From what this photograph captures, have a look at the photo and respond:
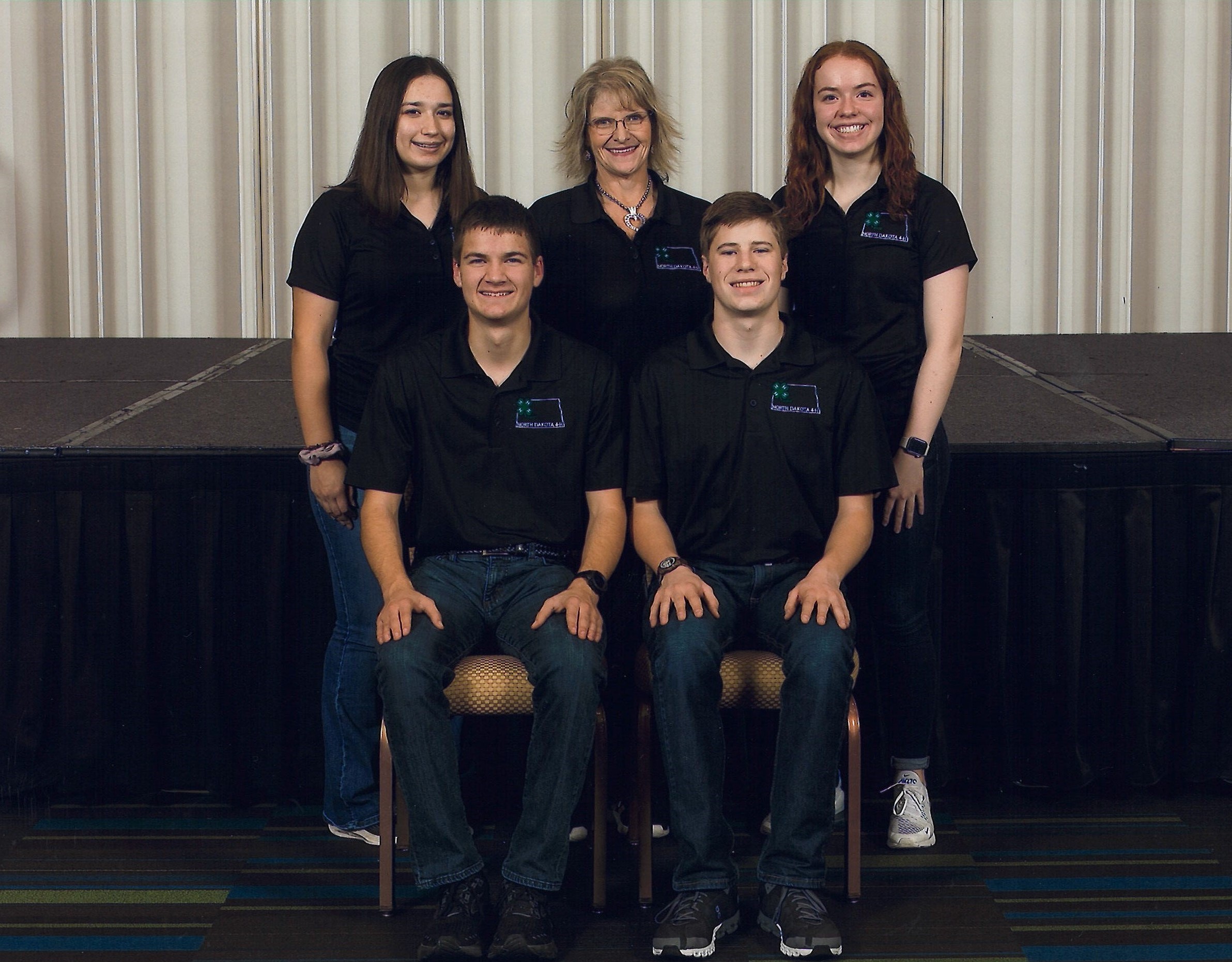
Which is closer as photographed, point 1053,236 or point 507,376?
point 507,376

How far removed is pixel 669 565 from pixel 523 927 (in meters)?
0.55

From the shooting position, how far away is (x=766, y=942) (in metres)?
1.88

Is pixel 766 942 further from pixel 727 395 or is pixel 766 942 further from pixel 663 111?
pixel 663 111

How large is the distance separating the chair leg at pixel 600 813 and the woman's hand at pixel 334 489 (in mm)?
547

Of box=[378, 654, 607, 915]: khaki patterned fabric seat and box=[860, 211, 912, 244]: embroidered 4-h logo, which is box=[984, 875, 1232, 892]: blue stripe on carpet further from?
box=[860, 211, 912, 244]: embroidered 4-h logo

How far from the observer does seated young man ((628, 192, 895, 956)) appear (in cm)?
187

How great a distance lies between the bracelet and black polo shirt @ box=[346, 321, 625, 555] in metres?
0.09

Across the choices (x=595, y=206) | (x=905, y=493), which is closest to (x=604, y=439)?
(x=595, y=206)

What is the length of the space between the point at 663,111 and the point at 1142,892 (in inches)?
57.3

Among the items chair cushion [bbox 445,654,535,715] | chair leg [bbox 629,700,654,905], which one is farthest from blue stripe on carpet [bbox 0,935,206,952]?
chair leg [bbox 629,700,654,905]

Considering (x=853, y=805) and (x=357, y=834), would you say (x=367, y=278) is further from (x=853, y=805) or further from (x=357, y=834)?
(x=853, y=805)

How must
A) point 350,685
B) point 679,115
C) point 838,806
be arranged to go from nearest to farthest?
point 350,685, point 838,806, point 679,115

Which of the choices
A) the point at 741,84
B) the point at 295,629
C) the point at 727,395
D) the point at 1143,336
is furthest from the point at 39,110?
the point at 1143,336

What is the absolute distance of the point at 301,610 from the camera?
2.38 m
